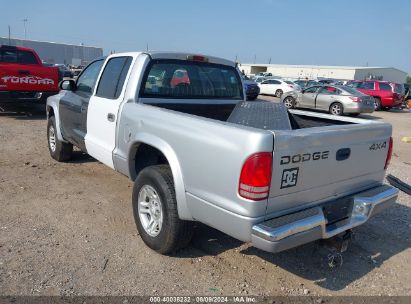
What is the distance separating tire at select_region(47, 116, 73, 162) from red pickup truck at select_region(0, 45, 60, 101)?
182 inches

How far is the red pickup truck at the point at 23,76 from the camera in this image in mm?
9969

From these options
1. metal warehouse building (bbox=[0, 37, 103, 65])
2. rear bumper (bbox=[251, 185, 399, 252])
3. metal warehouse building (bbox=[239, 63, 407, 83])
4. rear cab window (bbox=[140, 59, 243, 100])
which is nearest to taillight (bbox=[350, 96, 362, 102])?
rear cab window (bbox=[140, 59, 243, 100])

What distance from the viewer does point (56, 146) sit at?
6203 millimetres

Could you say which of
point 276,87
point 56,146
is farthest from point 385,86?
point 56,146

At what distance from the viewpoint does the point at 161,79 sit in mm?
4188

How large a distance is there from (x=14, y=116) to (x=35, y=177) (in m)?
6.67

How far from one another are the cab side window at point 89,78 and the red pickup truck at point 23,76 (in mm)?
5576

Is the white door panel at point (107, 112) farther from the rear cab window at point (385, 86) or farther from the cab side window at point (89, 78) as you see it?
the rear cab window at point (385, 86)

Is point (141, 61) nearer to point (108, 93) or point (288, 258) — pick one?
point (108, 93)

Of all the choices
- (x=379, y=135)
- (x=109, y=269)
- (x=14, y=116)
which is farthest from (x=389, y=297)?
(x=14, y=116)

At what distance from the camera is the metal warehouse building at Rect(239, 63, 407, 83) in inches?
2404

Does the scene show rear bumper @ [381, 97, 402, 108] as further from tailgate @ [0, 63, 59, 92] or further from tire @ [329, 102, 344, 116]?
tailgate @ [0, 63, 59, 92]

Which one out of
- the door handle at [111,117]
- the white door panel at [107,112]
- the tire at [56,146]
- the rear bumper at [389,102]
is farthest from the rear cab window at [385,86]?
the door handle at [111,117]

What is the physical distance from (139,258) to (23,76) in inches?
339
